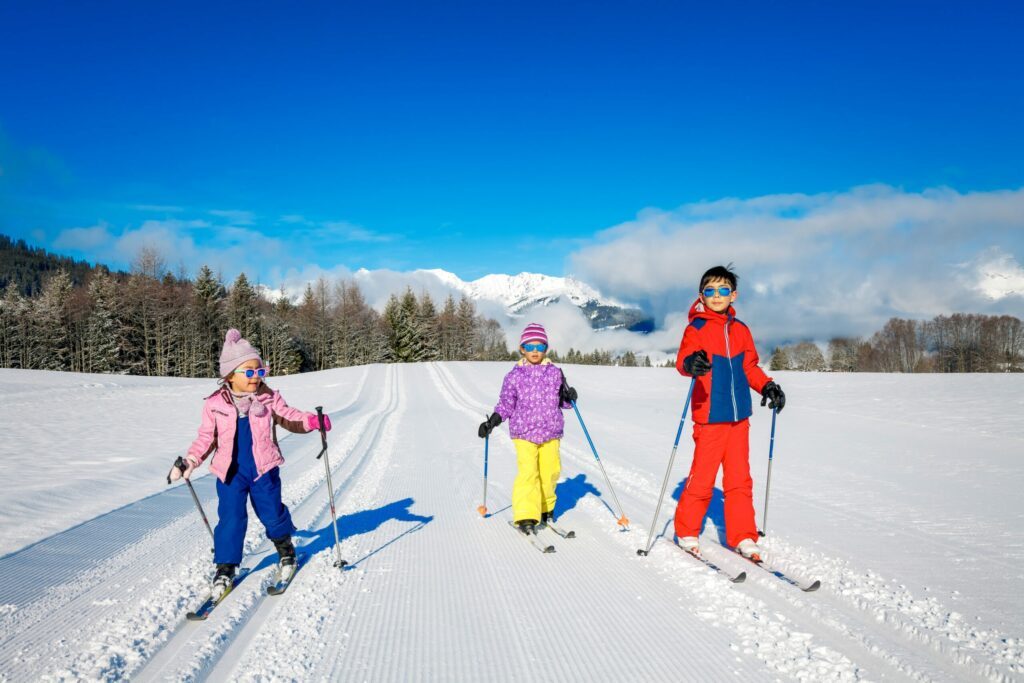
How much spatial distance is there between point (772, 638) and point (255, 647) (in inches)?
114

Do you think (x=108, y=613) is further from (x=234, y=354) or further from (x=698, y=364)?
(x=698, y=364)

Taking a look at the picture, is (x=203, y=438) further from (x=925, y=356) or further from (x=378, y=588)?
(x=925, y=356)

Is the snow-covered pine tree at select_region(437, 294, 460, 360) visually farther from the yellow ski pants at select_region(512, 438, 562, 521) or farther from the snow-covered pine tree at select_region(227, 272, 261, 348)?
the yellow ski pants at select_region(512, 438, 562, 521)

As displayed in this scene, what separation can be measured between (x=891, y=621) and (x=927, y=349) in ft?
273

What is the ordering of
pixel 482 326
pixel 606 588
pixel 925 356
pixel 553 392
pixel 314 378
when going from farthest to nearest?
pixel 482 326
pixel 925 356
pixel 314 378
pixel 553 392
pixel 606 588

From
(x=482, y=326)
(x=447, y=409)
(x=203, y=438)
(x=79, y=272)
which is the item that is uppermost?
(x=79, y=272)

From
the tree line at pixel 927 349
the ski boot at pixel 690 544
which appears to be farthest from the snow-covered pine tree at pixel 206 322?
the tree line at pixel 927 349

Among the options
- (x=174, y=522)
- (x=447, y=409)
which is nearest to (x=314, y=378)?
(x=447, y=409)

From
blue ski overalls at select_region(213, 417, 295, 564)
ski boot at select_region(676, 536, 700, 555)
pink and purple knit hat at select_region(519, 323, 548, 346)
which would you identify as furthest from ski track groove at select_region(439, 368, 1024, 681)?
blue ski overalls at select_region(213, 417, 295, 564)

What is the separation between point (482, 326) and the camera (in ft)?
300

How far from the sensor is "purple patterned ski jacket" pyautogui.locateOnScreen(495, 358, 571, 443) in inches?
210

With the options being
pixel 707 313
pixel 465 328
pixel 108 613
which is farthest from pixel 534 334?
pixel 465 328

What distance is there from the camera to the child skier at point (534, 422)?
5312mm

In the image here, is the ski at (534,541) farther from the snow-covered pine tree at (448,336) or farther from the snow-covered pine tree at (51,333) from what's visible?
the snow-covered pine tree at (448,336)
